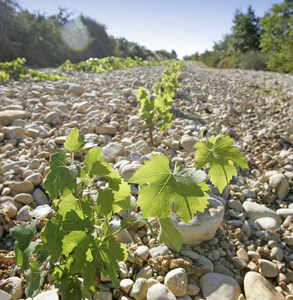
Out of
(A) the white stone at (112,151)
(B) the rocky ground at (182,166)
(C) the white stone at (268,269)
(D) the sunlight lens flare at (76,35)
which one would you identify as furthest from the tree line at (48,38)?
(C) the white stone at (268,269)

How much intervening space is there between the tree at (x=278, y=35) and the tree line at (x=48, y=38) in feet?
45.3

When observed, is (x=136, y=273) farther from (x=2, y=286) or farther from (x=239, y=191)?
(x=239, y=191)

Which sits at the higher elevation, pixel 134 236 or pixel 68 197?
pixel 68 197

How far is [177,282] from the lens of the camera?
4.06 ft

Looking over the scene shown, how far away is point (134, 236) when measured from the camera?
1643 millimetres

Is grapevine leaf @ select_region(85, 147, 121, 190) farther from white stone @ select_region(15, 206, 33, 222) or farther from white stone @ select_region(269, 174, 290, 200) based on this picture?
white stone @ select_region(269, 174, 290, 200)

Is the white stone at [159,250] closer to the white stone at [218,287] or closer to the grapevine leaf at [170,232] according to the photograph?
the white stone at [218,287]

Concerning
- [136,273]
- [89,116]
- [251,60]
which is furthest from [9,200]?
[251,60]

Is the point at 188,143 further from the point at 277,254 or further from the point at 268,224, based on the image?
the point at 277,254

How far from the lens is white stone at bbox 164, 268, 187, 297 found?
122 cm

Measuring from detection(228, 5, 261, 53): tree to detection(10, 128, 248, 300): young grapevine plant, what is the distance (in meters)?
27.3

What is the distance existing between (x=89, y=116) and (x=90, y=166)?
8.85 feet

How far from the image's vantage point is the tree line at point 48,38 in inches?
467

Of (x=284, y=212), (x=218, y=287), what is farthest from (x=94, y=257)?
(x=284, y=212)
